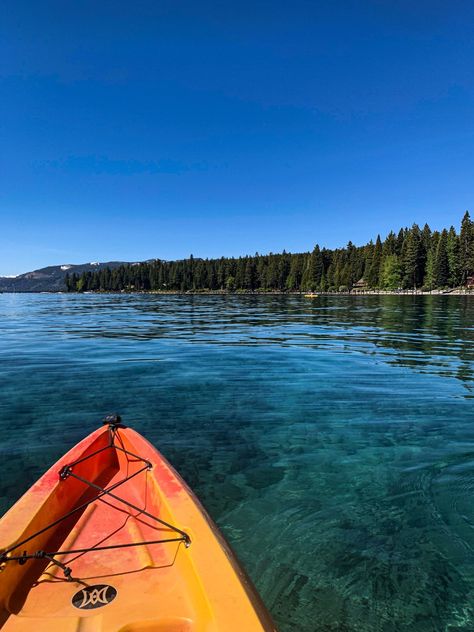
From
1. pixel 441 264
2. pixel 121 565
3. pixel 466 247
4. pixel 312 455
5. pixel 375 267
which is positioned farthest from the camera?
pixel 375 267

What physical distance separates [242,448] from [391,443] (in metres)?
3.34

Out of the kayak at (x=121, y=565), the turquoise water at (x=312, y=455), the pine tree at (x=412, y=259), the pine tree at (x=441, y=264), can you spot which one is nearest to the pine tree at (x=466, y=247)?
the pine tree at (x=441, y=264)

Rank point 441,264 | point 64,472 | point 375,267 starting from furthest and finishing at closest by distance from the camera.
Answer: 1. point 375,267
2. point 441,264
3. point 64,472

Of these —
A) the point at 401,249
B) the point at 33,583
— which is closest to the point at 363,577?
the point at 33,583

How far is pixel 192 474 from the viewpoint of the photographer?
24.5 feet

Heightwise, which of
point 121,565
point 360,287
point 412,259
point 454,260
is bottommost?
point 121,565

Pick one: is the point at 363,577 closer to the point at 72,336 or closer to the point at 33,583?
the point at 33,583

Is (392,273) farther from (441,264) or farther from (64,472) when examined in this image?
(64,472)

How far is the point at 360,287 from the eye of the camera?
149625 millimetres

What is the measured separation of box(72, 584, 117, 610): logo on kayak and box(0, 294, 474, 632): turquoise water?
6.03 ft

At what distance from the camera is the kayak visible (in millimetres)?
3256

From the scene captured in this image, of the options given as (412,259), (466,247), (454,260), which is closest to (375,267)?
(412,259)

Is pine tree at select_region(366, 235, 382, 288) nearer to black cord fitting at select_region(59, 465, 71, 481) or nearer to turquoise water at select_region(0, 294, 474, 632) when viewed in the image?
turquoise water at select_region(0, 294, 474, 632)

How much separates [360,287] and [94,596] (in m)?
154
